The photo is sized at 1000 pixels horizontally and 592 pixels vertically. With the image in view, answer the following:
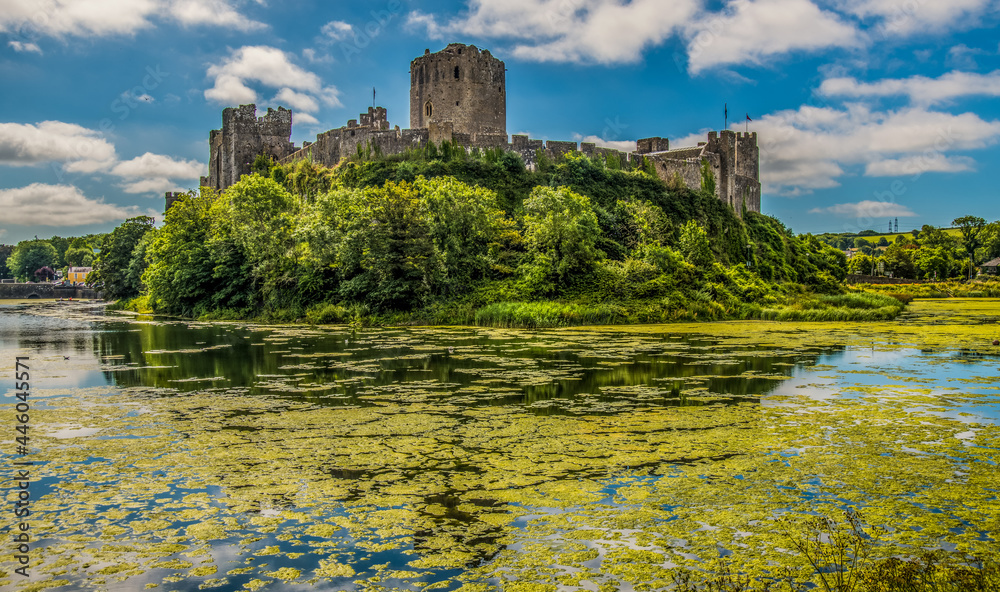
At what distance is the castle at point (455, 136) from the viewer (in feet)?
142

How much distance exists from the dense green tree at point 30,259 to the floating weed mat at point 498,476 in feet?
449

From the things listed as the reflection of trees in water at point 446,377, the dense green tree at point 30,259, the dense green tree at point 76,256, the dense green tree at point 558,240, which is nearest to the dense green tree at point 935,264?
the dense green tree at point 558,240

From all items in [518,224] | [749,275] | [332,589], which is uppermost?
[518,224]

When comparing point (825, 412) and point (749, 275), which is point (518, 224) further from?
point (825, 412)

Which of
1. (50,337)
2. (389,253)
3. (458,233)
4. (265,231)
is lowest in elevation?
(50,337)

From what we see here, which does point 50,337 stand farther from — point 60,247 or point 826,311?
point 60,247

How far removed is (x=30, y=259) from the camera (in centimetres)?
12744

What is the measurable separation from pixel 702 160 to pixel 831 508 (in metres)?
45.0

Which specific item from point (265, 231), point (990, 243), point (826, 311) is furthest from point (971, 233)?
point (265, 231)

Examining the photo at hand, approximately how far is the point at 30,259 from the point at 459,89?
11472 cm

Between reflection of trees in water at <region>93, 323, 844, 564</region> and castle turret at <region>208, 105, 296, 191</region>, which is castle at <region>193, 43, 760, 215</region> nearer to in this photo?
castle turret at <region>208, 105, 296, 191</region>

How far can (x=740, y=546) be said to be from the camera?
548cm

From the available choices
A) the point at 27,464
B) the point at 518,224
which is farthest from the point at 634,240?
the point at 27,464

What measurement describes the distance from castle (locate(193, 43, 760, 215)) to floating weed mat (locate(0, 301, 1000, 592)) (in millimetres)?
30313
